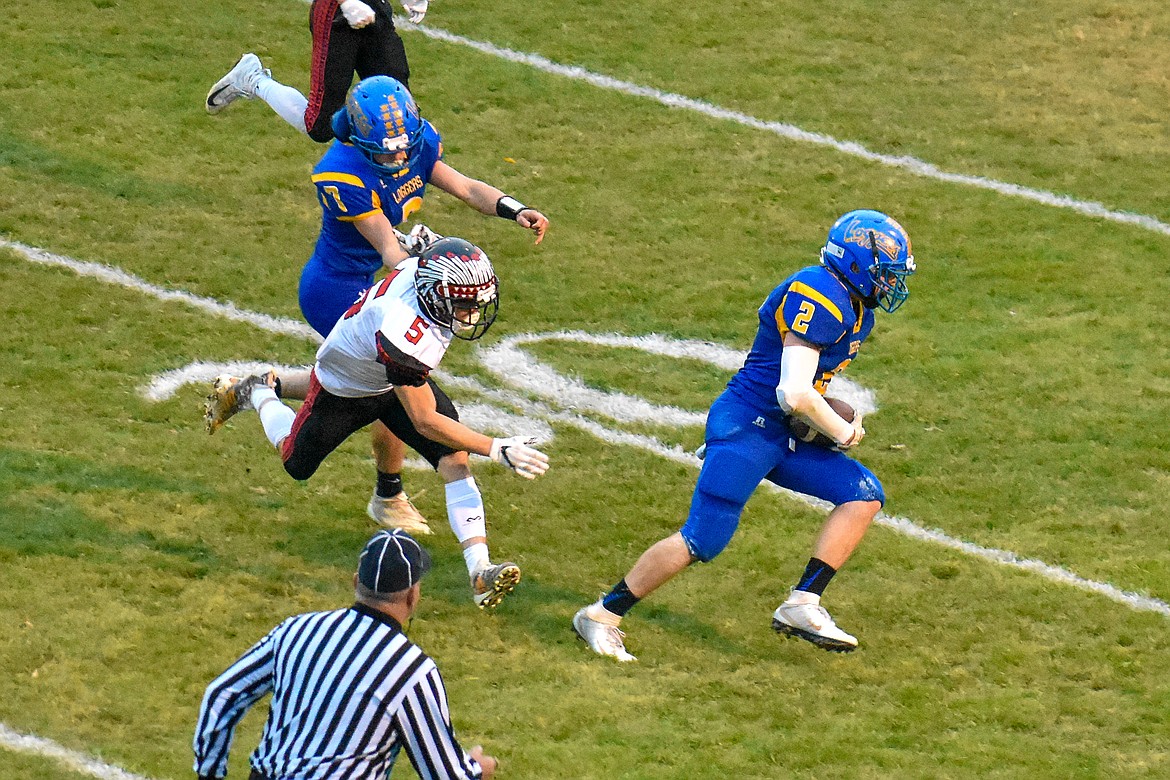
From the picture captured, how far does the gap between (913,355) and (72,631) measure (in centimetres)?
457

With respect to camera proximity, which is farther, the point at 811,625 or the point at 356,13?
the point at 356,13

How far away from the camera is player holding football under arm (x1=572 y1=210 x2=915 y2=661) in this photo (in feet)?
19.3

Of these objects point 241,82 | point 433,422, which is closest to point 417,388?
point 433,422

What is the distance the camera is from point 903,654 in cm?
603

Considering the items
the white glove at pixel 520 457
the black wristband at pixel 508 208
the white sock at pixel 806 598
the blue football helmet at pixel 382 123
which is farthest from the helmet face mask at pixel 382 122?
the white sock at pixel 806 598

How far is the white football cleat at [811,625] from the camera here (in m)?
5.98

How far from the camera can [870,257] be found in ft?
19.6

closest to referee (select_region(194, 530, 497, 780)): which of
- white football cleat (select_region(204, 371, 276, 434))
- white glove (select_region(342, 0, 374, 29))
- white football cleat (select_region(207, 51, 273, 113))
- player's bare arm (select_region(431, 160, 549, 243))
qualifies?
white football cleat (select_region(204, 371, 276, 434))

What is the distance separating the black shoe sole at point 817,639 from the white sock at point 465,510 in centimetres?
121

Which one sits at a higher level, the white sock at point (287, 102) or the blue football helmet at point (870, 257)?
the blue football helmet at point (870, 257)

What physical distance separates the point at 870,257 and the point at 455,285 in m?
1.55

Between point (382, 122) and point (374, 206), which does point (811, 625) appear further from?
point (382, 122)

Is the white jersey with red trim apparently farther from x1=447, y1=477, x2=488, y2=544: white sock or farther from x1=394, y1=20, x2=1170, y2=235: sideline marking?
x1=394, y1=20, x2=1170, y2=235: sideline marking

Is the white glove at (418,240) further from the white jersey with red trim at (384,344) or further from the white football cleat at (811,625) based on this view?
the white football cleat at (811,625)
